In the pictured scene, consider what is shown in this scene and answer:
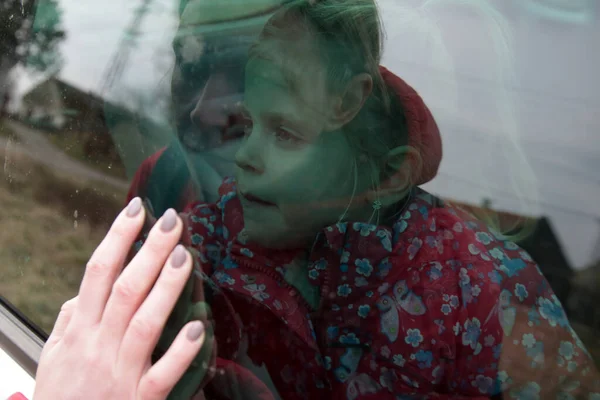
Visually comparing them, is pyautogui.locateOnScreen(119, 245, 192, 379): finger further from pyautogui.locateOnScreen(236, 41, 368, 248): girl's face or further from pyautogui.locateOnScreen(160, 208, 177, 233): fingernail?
pyautogui.locateOnScreen(236, 41, 368, 248): girl's face

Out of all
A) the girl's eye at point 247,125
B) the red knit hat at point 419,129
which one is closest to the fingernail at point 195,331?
the girl's eye at point 247,125

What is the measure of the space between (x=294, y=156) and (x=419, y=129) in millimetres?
230

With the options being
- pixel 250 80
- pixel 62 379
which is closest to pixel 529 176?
pixel 250 80

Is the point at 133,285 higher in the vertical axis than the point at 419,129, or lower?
lower

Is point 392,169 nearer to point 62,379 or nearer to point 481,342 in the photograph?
point 481,342

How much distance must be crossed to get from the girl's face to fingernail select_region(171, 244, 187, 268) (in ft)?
0.47

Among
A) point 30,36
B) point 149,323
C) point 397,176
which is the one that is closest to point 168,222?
point 149,323

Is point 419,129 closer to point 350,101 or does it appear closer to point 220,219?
point 350,101

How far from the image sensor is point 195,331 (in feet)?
3.26

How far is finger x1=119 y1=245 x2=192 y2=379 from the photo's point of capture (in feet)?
3.02

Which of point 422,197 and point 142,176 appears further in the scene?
point 142,176

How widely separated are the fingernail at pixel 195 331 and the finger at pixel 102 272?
15 cm

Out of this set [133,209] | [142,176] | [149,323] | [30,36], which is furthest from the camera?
[30,36]

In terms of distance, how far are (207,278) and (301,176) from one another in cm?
27
